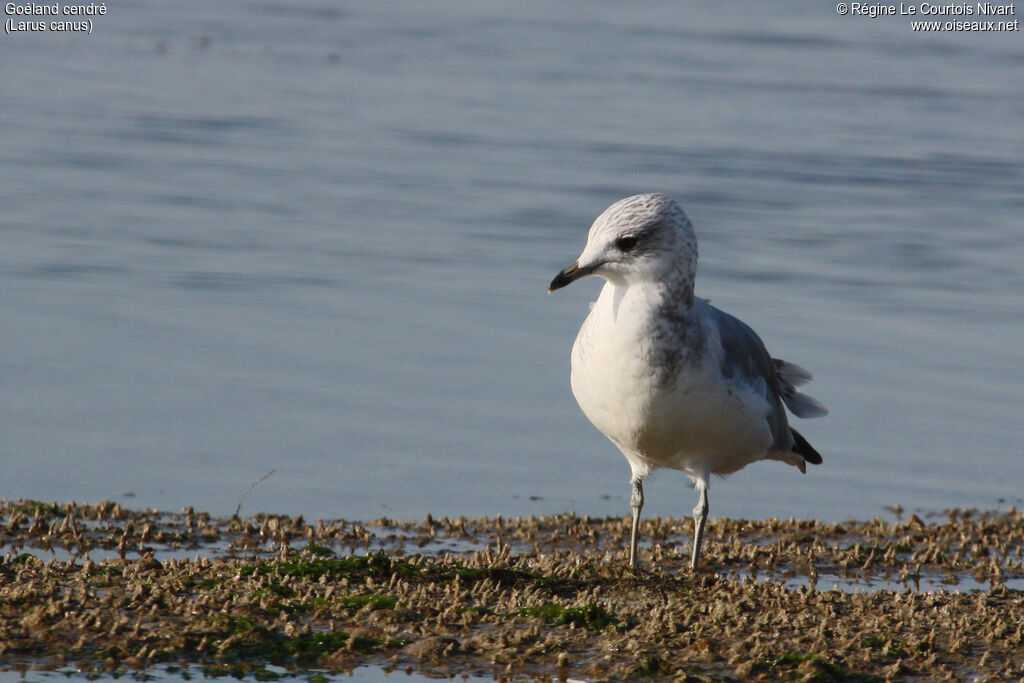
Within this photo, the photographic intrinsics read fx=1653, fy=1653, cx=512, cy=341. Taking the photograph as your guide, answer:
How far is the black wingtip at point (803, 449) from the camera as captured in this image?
9.48 m

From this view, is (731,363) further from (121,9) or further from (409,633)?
(121,9)

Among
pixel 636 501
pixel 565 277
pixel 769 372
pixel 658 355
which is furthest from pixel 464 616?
pixel 769 372

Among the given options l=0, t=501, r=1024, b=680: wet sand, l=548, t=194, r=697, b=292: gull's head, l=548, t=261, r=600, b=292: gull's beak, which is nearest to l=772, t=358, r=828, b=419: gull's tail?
l=0, t=501, r=1024, b=680: wet sand

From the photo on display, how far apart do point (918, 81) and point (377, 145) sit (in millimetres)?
12341

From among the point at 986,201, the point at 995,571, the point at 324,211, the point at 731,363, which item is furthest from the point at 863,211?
the point at 731,363

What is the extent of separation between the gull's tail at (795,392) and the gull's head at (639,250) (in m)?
1.62

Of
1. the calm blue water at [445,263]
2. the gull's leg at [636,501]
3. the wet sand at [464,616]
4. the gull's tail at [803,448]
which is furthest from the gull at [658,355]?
the calm blue water at [445,263]

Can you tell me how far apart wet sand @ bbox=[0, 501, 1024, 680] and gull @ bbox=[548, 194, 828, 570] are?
68 cm

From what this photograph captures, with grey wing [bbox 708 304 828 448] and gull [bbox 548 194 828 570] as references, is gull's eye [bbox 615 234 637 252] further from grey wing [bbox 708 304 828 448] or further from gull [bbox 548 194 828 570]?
grey wing [bbox 708 304 828 448]

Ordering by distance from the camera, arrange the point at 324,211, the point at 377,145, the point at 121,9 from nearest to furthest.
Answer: the point at 324,211 → the point at 377,145 → the point at 121,9

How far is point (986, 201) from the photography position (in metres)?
20.0

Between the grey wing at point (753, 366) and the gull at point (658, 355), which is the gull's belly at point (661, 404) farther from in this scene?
the grey wing at point (753, 366)

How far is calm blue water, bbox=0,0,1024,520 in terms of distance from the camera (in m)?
11.3

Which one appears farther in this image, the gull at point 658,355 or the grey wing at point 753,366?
the grey wing at point 753,366
